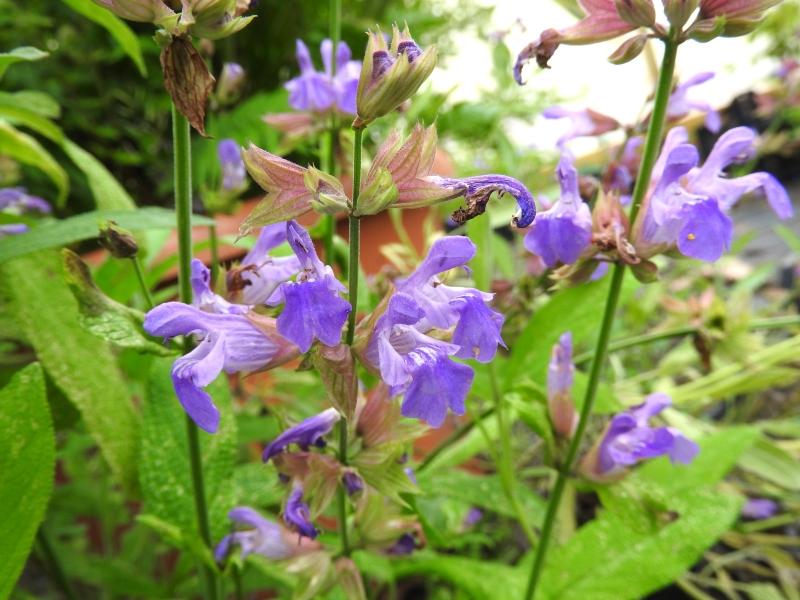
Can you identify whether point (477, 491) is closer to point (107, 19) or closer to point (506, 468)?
point (506, 468)

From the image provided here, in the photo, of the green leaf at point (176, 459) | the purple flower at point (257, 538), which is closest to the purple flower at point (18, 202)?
the green leaf at point (176, 459)

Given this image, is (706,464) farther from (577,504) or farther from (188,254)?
(188,254)

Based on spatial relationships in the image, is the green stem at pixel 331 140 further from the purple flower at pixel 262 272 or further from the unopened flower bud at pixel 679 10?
the unopened flower bud at pixel 679 10

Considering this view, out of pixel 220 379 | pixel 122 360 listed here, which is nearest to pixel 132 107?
pixel 122 360

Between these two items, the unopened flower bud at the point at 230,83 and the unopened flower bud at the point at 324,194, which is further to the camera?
the unopened flower bud at the point at 230,83

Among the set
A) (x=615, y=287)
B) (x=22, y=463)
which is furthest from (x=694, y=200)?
(x=22, y=463)

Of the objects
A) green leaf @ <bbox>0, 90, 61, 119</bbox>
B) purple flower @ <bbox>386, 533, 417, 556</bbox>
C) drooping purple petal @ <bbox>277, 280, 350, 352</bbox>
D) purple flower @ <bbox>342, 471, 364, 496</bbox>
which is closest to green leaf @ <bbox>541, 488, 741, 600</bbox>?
purple flower @ <bbox>386, 533, 417, 556</bbox>

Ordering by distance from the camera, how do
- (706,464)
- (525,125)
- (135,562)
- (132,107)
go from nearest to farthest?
(706,464), (135,562), (525,125), (132,107)
